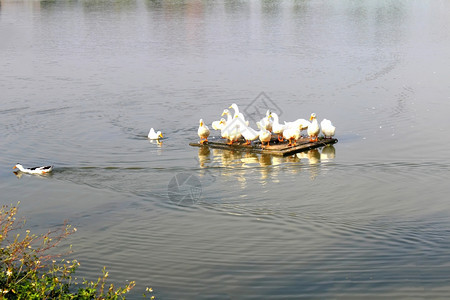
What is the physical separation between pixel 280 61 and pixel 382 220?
23.6m

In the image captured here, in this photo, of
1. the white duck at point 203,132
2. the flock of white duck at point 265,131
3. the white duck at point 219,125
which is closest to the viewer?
the flock of white duck at point 265,131

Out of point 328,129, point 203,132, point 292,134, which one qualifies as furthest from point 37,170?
point 328,129

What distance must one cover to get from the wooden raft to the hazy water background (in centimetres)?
37

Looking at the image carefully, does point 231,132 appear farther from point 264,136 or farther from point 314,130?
point 314,130

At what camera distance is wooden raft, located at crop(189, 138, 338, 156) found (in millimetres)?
19875

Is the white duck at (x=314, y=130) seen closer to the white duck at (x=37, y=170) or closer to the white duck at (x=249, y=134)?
the white duck at (x=249, y=134)

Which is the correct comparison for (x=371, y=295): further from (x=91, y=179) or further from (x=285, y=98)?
(x=285, y=98)

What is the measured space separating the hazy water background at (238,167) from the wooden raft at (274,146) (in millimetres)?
375

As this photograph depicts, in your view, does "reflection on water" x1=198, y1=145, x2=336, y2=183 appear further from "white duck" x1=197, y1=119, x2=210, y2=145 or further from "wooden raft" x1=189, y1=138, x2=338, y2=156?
"white duck" x1=197, y1=119, x2=210, y2=145

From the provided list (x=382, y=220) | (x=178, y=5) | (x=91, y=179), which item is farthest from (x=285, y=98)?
(x=178, y=5)

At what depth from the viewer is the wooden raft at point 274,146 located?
1988 cm

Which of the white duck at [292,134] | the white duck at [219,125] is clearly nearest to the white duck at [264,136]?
the white duck at [292,134]

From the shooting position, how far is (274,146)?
66.5 ft

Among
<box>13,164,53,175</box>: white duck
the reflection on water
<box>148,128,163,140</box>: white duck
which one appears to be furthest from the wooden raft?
<box>13,164,53,175</box>: white duck
